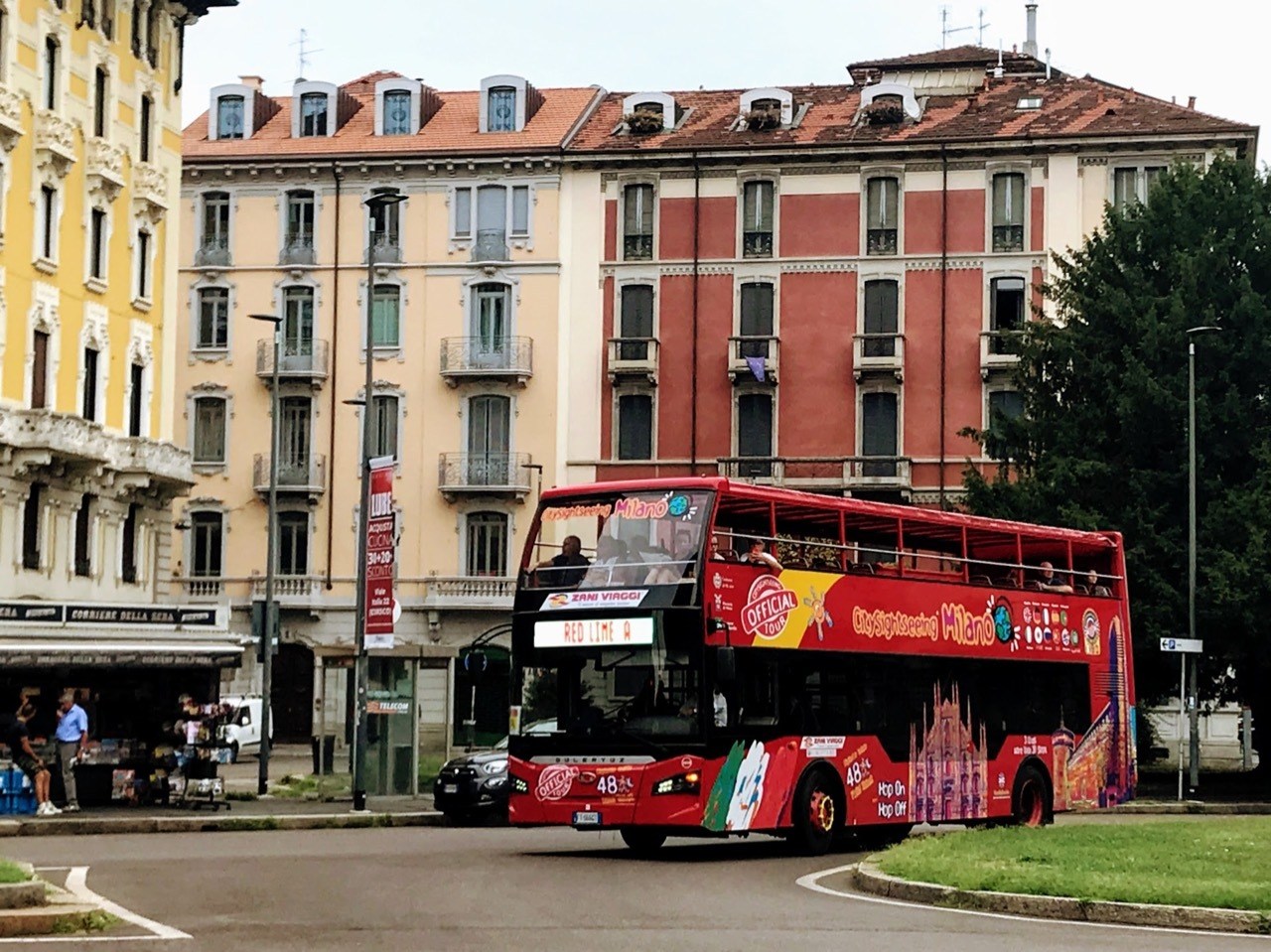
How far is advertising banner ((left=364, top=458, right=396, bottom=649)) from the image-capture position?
33125 millimetres

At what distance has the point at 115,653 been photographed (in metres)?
32.2

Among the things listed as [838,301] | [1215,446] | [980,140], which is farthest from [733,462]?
[1215,446]

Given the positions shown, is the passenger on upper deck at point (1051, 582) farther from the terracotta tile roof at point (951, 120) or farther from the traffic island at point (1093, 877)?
the terracotta tile roof at point (951, 120)

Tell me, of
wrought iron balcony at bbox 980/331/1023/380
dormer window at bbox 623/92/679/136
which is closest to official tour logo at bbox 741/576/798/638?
wrought iron balcony at bbox 980/331/1023/380

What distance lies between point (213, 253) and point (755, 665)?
1843 inches

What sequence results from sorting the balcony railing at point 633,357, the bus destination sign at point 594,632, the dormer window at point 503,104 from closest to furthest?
the bus destination sign at point 594,632, the balcony railing at point 633,357, the dormer window at point 503,104

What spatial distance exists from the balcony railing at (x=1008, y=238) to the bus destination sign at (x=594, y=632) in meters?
41.6

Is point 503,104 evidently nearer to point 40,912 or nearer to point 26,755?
point 26,755

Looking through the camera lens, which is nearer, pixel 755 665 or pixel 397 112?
pixel 755 665

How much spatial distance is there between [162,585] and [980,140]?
2695cm

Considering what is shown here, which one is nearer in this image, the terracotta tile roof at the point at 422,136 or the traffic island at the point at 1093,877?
the traffic island at the point at 1093,877

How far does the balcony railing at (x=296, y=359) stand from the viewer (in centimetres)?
6738

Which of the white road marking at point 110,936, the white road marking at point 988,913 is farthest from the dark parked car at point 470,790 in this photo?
the white road marking at point 110,936

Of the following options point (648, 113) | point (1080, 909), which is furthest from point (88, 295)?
point (1080, 909)
